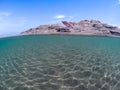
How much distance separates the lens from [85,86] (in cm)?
1352

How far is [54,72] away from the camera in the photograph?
676 inches

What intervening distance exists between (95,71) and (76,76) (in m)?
2.88

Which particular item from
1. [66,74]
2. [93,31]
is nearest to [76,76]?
[66,74]

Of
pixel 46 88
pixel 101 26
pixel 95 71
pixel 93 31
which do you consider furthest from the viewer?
pixel 101 26

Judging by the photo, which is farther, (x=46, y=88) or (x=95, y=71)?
(x=95, y=71)

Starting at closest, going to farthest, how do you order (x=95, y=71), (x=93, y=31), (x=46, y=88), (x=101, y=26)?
(x=46, y=88)
(x=95, y=71)
(x=93, y=31)
(x=101, y=26)

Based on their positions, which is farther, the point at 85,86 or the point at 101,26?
the point at 101,26

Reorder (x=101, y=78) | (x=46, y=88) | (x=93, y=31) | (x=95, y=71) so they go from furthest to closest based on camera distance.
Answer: (x=93, y=31) → (x=95, y=71) → (x=101, y=78) → (x=46, y=88)

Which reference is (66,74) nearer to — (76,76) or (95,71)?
(76,76)

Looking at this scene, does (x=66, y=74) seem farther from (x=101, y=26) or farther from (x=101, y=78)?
(x=101, y=26)

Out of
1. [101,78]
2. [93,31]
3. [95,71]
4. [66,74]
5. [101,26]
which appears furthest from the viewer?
[101,26]

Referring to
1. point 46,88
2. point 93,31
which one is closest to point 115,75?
point 46,88

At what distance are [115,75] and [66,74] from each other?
5061mm

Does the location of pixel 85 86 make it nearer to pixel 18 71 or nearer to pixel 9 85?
pixel 9 85
